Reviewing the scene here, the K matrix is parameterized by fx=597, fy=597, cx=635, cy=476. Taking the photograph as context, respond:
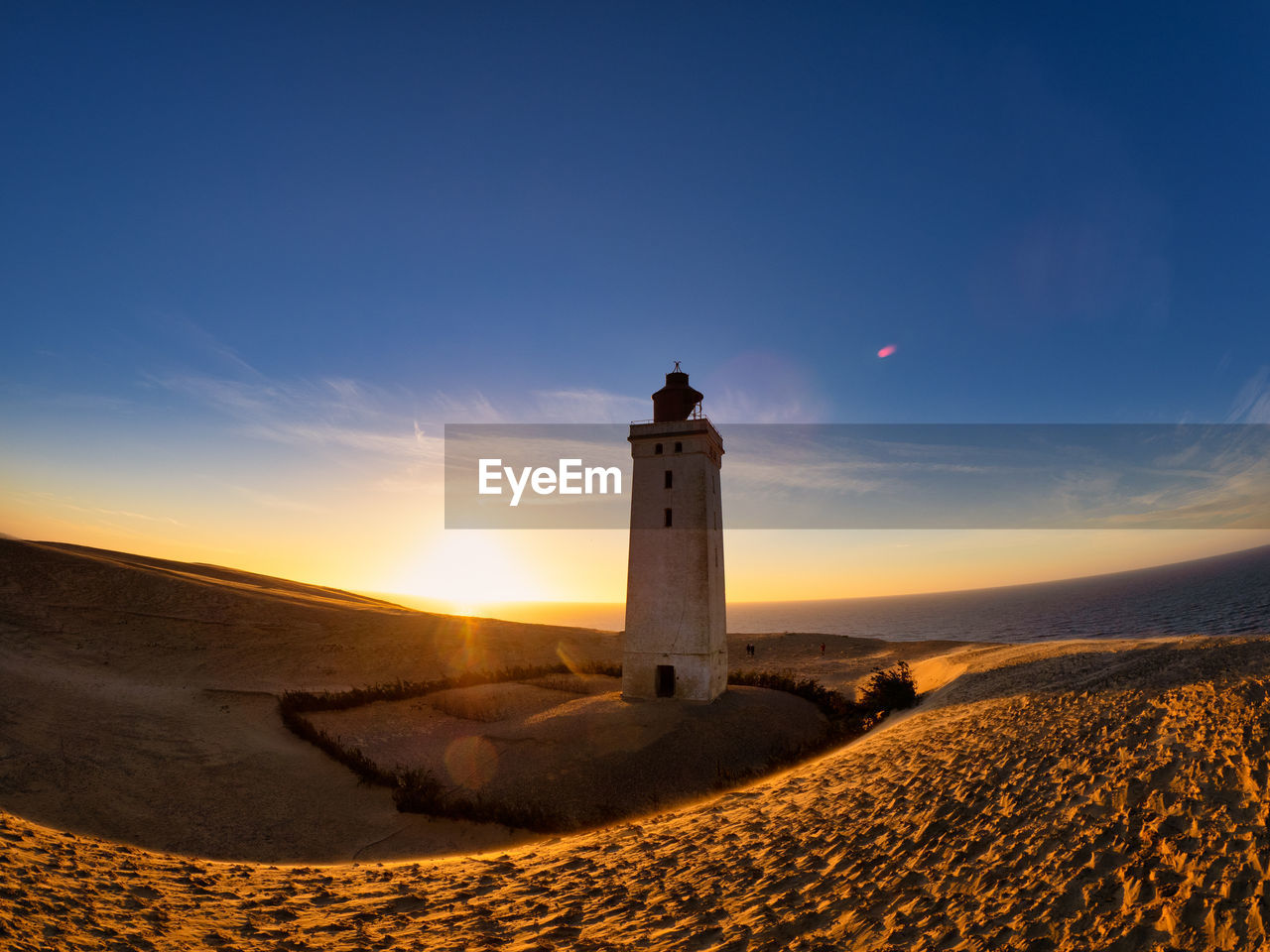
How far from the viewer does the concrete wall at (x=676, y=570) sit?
65.1 feet

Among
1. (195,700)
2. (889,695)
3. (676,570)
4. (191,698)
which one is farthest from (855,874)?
(191,698)

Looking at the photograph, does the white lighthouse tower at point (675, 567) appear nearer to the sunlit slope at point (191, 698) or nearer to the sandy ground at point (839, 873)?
the sandy ground at point (839, 873)

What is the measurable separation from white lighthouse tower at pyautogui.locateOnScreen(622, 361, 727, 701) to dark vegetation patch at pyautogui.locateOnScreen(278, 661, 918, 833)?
409 cm

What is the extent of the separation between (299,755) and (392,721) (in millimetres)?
3331

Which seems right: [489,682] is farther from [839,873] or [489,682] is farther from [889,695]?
[839,873]

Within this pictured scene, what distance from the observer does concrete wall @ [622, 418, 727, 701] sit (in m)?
19.8

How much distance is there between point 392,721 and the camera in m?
18.7

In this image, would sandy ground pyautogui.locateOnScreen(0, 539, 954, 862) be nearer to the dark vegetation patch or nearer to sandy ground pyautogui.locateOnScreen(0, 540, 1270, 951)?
the dark vegetation patch

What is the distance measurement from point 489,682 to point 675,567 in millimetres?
8854

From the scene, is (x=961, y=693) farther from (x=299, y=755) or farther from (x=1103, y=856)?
(x=299, y=755)

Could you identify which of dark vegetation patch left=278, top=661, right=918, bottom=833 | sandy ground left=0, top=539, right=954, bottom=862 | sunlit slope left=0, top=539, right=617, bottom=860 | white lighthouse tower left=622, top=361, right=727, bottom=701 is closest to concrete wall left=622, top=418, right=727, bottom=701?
white lighthouse tower left=622, top=361, right=727, bottom=701

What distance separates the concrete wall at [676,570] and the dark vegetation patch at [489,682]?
13.4 feet

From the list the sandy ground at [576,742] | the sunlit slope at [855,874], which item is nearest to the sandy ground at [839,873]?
the sunlit slope at [855,874]

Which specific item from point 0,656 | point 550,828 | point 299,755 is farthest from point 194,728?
point 550,828
